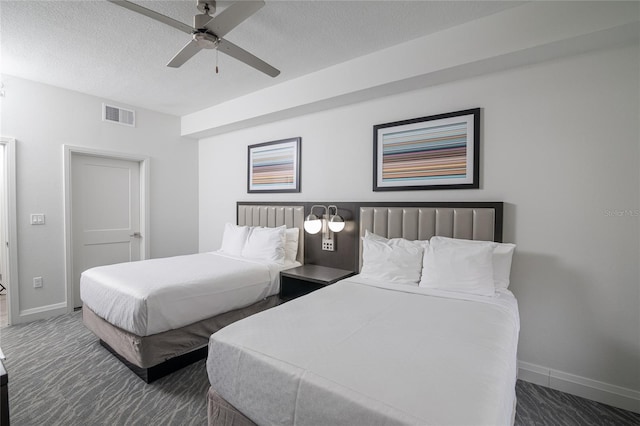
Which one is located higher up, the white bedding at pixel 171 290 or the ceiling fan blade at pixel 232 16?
the ceiling fan blade at pixel 232 16

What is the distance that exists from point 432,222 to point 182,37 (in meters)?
2.65

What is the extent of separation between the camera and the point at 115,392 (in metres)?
2.15

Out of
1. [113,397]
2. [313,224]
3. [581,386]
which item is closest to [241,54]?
[313,224]

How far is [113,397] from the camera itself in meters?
2.09

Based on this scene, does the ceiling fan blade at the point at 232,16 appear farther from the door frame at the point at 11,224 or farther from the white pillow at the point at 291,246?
the door frame at the point at 11,224

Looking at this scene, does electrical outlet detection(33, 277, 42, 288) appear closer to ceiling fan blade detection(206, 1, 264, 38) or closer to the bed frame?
the bed frame

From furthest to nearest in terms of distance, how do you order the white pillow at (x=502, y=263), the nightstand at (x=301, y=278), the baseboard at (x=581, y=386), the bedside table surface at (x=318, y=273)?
the nightstand at (x=301, y=278) → the bedside table surface at (x=318, y=273) → the white pillow at (x=502, y=263) → the baseboard at (x=581, y=386)

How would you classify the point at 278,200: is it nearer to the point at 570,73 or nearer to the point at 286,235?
the point at 286,235

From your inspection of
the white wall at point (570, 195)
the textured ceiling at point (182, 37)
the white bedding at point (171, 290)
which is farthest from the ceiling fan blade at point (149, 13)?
the white wall at point (570, 195)

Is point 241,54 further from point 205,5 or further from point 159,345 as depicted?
point 159,345

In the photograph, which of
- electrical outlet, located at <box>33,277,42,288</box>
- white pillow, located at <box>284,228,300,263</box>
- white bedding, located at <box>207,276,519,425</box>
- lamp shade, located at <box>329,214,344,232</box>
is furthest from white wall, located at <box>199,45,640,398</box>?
electrical outlet, located at <box>33,277,42,288</box>

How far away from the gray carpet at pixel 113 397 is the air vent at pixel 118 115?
9.15ft

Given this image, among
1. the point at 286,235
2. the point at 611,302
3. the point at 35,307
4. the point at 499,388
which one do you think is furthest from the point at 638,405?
the point at 35,307

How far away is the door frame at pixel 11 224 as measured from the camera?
3.21 metres
